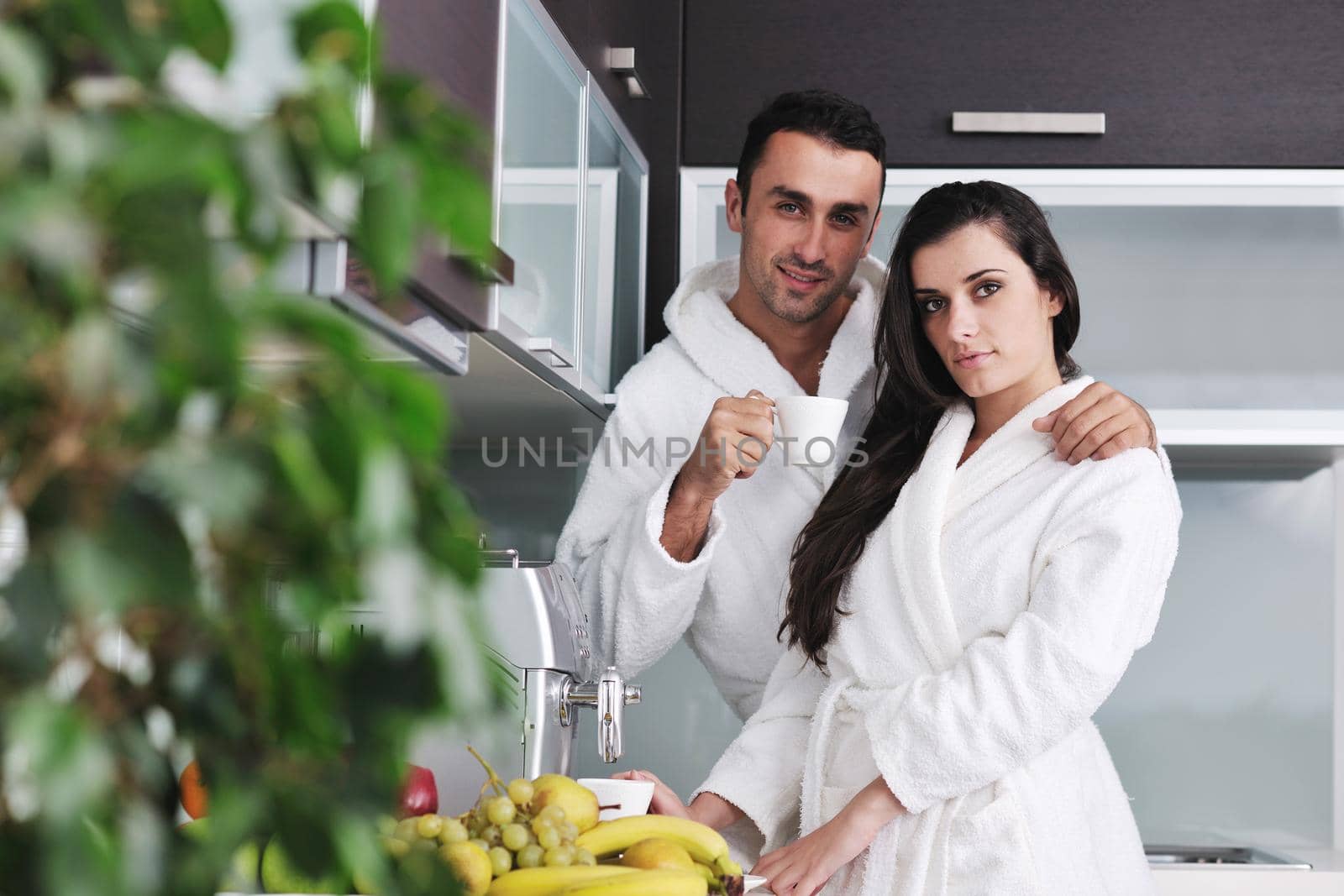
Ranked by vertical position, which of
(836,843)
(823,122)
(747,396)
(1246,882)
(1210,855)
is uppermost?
(823,122)

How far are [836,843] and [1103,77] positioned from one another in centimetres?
136

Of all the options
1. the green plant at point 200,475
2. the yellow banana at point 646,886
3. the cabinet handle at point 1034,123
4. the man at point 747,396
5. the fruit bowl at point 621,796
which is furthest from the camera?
the cabinet handle at point 1034,123

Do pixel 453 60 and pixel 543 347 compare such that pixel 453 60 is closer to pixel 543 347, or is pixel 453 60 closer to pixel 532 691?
pixel 543 347

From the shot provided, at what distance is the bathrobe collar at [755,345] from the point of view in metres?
1.87

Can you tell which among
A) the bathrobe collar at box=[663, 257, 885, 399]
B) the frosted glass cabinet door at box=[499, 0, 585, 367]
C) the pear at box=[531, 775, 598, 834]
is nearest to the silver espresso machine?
the pear at box=[531, 775, 598, 834]

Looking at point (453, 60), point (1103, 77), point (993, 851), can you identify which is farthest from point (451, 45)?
point (1103, 77)

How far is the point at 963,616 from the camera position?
1.50 metres

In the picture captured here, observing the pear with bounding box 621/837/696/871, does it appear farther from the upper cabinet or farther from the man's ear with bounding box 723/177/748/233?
the man's ear with bounding box 723/177/748/233

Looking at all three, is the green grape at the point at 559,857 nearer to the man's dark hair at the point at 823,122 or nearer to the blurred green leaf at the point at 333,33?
the blurred green leaf at the point at 333,33

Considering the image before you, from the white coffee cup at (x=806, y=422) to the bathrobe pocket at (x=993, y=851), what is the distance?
17.1 inches

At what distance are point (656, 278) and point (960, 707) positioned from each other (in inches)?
40.2

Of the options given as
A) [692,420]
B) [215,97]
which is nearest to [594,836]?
[215,97]

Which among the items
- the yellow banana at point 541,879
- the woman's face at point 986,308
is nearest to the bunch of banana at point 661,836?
the yellow banana at point 541,879

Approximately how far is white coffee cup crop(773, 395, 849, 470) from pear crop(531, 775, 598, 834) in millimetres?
529
